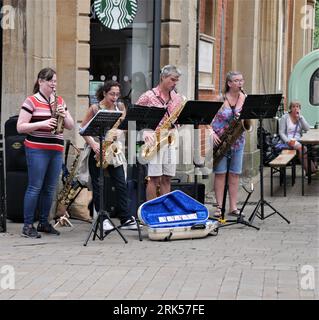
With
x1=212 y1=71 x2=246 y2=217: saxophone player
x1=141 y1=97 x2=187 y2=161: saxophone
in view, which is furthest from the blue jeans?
x1=212 y1=71 x2=246 y2=217: saxophone player

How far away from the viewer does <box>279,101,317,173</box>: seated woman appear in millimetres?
14008

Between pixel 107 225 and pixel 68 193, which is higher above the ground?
pixel 68 193

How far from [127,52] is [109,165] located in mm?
3407

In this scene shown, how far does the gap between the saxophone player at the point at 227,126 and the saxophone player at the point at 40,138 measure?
84.7 inches

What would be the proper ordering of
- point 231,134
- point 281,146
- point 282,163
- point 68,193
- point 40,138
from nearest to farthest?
point 40,138
point 68,193
point 231,134
point 282,163
point 281,146

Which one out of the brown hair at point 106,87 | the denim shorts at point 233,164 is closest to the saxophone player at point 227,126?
the denim shorts at point 233,164

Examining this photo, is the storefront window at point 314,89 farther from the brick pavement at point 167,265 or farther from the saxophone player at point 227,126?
the brick pavement at point 167,265

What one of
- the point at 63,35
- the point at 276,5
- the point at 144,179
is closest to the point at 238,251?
the point at 144,179

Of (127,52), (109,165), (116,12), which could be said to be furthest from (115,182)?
(127,52)

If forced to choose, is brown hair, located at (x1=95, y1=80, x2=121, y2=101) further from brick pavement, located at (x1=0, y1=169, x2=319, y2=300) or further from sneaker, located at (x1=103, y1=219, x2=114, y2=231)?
brick pavement, located at (x1=0, y1=169, x2=319, y2=300)

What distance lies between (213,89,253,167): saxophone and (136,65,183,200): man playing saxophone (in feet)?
2.75

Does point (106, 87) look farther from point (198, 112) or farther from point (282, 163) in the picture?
point (282, 163)

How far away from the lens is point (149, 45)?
11844mm
